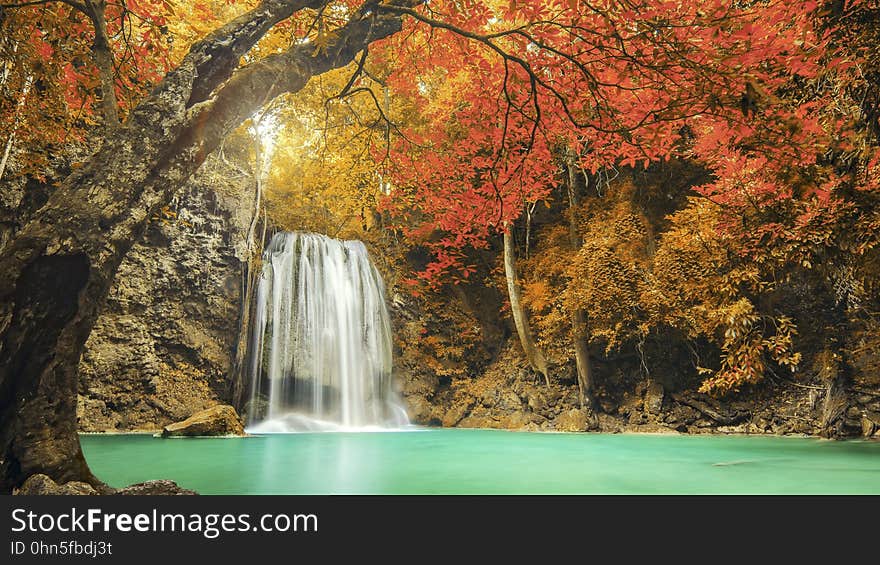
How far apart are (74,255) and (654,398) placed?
11.0 m

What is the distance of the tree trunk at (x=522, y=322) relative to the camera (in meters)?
12.7

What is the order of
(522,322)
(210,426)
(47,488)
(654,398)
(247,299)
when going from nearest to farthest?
(47,488), (210,426), (654,398), (247,299), (522,322)

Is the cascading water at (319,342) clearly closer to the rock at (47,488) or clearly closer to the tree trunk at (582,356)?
the tree trunk at (582,356)

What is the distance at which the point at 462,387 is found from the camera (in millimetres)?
14047

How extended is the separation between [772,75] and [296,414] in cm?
1096

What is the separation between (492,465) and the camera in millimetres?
6270

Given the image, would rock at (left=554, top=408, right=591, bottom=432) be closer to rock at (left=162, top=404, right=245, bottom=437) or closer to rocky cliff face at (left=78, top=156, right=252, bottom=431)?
rock at (left=162, top=404, right=245, bottom=437)

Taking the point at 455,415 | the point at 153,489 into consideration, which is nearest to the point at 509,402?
the point at 455,415

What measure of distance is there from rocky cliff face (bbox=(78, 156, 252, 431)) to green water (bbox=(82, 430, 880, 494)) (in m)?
1.52

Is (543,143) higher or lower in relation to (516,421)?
higher

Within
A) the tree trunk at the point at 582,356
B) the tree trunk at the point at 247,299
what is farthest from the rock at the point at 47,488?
the tree trunk at the point at 582,356

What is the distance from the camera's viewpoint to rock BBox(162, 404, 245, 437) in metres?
9.08

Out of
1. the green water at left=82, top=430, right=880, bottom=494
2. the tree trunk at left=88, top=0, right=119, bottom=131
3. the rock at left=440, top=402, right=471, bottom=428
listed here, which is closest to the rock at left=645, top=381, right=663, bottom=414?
the green water at left=82, top=430, right=880, bottom=494

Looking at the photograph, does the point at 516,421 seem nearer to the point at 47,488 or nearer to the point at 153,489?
the point at 153,489
